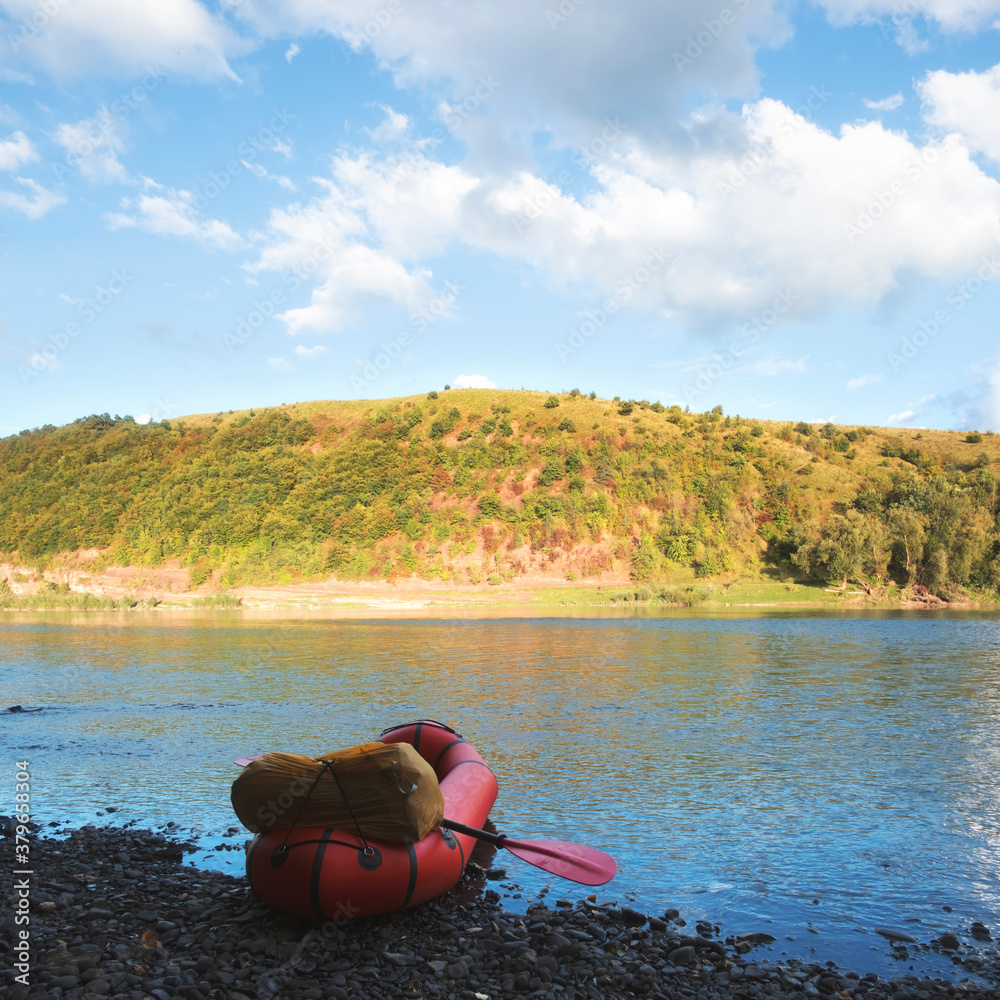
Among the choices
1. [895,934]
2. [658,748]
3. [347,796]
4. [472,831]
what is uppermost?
[347,796]

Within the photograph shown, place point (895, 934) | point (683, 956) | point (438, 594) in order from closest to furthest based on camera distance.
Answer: point (683, 956)
point (895, 934)
point (438, 594)

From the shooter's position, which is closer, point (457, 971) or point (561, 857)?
point (457, 971)

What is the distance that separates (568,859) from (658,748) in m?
6.85

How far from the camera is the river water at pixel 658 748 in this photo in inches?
320

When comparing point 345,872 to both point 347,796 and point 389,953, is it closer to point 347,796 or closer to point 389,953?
point 347,796

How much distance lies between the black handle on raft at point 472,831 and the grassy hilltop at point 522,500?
6082 centimetres

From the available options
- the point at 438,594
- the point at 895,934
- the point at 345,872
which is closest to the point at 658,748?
the point at 895,934

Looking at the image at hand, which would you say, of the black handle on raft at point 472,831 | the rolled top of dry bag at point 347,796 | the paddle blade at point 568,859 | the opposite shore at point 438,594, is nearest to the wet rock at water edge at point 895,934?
the paddle blade at point 568,859

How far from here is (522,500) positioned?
261 feet

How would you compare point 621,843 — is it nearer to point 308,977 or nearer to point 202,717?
point 308,977

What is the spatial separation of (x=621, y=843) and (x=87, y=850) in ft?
20.8

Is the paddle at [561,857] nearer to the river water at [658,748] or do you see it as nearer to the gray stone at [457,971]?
the river water at [658,748]

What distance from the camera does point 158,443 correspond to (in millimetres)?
98938

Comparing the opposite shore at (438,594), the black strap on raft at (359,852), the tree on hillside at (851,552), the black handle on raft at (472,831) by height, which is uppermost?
the tree on hillside at (851,552)
